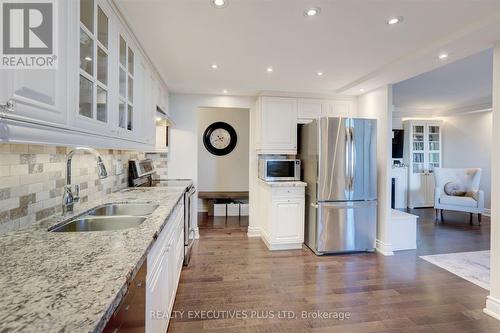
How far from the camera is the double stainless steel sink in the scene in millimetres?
1518

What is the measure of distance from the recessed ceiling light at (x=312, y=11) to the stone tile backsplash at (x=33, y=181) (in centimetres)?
190

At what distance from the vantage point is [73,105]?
1.12 metres

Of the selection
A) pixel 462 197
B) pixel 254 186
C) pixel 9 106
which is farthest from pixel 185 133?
pixel 462 197

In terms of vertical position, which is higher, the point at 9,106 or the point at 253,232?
the point at 9,106

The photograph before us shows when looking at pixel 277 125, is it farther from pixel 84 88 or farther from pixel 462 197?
pixel 462 197

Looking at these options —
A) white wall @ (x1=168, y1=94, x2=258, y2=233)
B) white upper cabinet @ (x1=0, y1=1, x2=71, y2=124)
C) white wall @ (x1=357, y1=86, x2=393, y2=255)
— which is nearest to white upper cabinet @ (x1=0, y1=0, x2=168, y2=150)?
white upper cabinet @ (x1=0, y1=1, x2=71, y2=124)

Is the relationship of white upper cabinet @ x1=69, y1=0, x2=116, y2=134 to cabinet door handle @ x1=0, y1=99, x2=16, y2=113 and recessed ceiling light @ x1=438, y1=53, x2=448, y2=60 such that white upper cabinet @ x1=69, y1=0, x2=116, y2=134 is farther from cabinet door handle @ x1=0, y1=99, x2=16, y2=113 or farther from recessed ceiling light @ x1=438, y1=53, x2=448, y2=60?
recessed ceiling light @ x1=438, y1=53, x2=448, y2=60

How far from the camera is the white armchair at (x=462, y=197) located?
477 cm

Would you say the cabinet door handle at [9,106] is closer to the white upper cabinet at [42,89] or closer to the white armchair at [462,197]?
the white upper cabinet at [42,89]

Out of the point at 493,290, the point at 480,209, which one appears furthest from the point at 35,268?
the point at 480,209

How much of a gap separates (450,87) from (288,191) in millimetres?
3443

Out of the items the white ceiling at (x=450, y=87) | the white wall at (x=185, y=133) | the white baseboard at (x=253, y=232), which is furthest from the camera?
the white baseboard at (x=253, y=232)

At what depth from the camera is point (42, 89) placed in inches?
36.7

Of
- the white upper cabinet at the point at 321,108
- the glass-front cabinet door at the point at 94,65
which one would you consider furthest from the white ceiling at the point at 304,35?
the white upper cabinet at the point at 321,108
